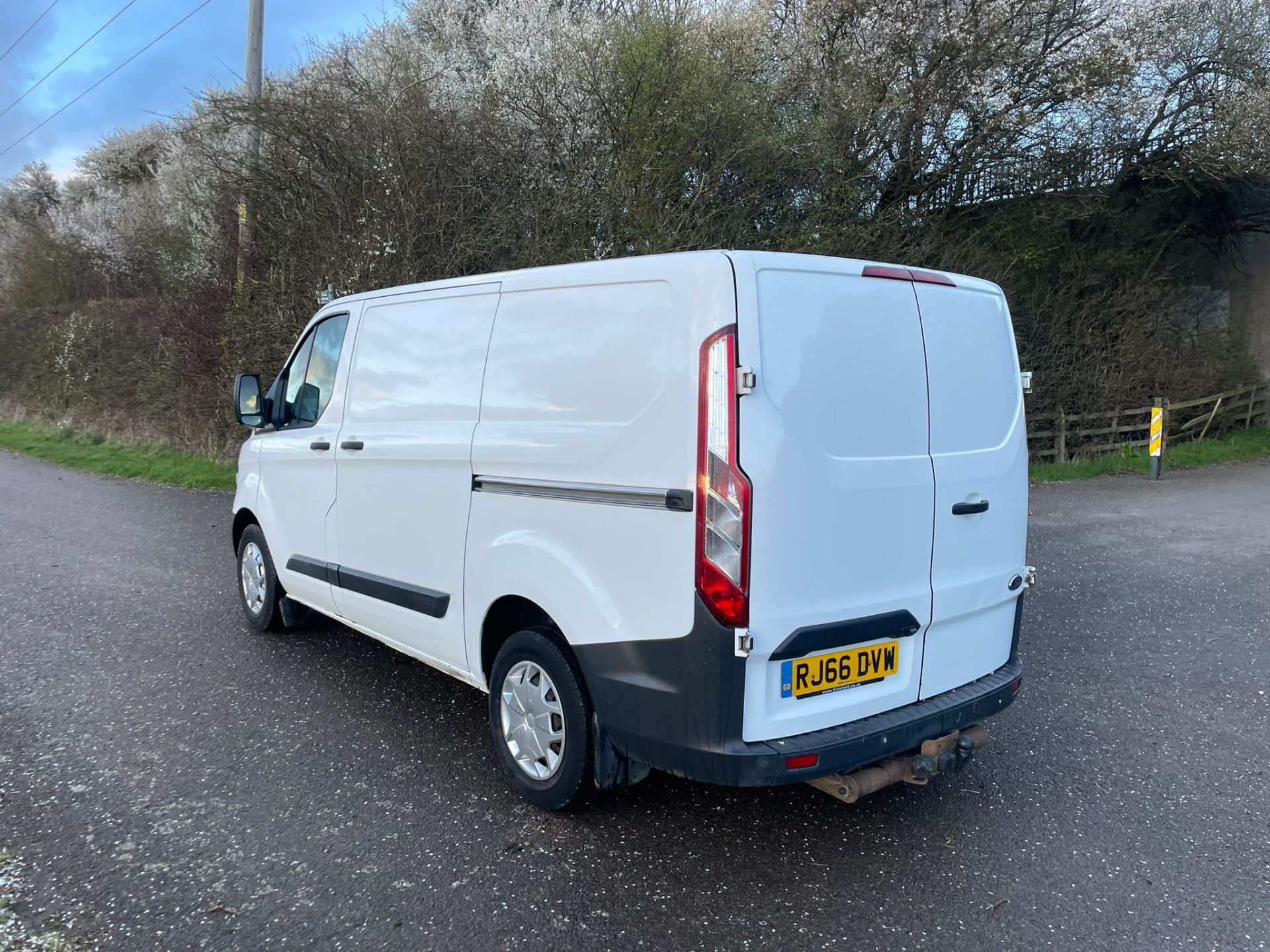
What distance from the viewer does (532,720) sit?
143 inches

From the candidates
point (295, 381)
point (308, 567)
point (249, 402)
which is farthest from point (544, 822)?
point (249, 402)

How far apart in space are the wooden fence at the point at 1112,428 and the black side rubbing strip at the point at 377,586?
13.5 metres

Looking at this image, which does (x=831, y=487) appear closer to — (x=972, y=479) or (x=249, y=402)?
(x=972, y=479)

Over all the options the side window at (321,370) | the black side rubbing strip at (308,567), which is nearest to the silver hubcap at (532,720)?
the black side rubbing strip at (308,567)

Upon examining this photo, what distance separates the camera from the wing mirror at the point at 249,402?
554cm

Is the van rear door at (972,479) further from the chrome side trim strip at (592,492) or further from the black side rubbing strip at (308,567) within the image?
the black side rubbing strip at (308,567)

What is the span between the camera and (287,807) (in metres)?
3.65

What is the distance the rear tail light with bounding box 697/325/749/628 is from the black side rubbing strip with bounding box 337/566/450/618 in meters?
1.53

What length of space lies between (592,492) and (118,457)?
571 inches

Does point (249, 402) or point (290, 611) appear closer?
point (249, 402)

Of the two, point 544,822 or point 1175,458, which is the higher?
point 1175,458

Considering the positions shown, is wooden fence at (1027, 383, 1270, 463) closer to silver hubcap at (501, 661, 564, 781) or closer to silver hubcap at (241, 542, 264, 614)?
silver hubcap at (241, 542, 264, 614)

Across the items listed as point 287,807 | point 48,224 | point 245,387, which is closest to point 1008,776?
point 287,807

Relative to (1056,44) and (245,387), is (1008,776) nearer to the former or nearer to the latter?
(245,387)
